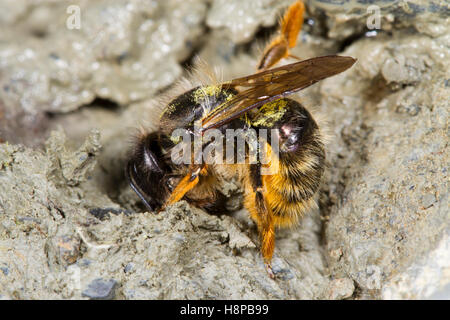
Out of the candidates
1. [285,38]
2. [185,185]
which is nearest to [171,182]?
[185,185]

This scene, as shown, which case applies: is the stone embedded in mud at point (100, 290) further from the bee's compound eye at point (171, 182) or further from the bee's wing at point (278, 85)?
the bee's wing at point (278, 85)

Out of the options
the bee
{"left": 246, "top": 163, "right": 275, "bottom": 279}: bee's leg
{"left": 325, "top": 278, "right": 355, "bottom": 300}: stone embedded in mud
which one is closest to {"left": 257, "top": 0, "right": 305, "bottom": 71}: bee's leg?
the bee

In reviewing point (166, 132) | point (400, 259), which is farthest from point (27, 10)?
point (400, 259)

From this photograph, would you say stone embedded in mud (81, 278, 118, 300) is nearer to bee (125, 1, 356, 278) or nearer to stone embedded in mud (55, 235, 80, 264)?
stone embedded in mud (55, 235, 80, 264)

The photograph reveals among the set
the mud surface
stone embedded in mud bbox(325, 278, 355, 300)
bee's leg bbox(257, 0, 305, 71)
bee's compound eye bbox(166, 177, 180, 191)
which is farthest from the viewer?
bee's leg bbox(257, 0, 305, 71)

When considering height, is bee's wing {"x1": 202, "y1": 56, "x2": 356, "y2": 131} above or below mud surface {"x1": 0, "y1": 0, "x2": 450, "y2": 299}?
above

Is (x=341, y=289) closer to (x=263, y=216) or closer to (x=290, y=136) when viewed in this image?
(x=263, y=216)

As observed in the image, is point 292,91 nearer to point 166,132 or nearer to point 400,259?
point 166,132
